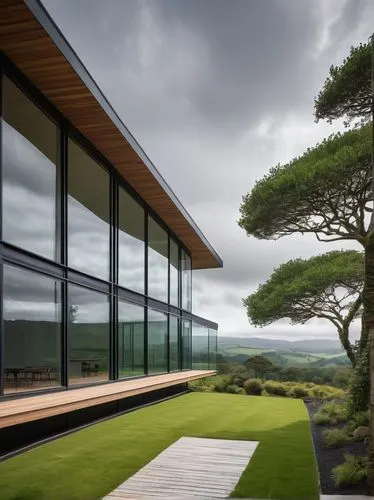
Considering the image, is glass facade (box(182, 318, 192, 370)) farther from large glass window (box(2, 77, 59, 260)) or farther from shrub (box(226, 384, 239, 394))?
large glass window (box(2, 77, 59, 260))

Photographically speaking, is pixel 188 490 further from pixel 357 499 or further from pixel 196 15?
pixel 196 15

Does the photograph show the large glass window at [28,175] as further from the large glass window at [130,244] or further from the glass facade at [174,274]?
the glass facade at [174,274]

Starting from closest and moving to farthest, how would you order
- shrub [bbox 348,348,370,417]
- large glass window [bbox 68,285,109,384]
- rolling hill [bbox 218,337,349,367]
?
shrub [bbox 348,348,370,417] → large glass window [bbox 68,285,109,384] → rolling hill [bbox 218,337,349,367]

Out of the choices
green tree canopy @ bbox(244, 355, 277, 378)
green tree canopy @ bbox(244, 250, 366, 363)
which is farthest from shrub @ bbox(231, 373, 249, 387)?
green tree canopy @ bbox(244, 355, 277, 378)

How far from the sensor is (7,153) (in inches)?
330

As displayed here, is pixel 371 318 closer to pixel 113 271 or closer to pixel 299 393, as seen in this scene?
pixel 113 271

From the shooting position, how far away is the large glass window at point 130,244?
13.6 m

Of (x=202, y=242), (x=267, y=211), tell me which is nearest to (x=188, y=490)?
(x=267, y=211)

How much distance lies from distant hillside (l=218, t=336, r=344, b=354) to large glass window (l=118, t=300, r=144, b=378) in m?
12.9

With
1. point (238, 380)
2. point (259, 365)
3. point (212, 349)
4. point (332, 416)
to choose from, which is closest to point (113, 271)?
point (332, 416)

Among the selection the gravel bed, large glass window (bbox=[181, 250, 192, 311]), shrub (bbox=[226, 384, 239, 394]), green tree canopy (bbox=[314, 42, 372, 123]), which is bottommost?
shrub (bbox=[226, 384, 239, 394])

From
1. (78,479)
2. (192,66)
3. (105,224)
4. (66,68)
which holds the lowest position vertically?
(78,479)

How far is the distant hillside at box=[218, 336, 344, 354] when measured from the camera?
94.8 feet

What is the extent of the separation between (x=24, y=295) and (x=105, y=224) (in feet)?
12.9
